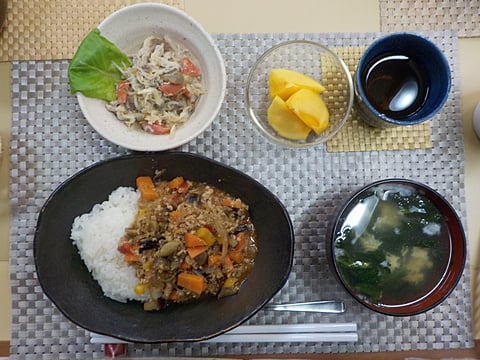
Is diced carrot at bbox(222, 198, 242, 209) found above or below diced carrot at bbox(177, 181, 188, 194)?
below

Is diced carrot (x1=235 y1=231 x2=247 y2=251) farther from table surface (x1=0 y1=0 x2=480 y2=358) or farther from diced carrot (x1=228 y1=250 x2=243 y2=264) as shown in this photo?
table surface (x1=0 y1=0 x2=480 y2=358)

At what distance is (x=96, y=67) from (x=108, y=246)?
0.58m

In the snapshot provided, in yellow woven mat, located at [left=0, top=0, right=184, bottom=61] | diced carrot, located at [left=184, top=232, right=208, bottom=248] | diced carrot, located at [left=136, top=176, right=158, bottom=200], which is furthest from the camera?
yellow woven mat, located at [left=0, top=0, right=184, bottom=61]

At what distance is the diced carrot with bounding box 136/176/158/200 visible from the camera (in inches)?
67.4

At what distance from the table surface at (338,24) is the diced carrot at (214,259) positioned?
0.81 metres

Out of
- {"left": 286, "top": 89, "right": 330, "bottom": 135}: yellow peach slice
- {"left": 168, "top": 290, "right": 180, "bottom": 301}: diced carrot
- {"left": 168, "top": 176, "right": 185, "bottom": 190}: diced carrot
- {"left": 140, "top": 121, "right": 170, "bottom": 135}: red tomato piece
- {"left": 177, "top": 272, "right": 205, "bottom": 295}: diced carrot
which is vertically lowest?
{"left": 168, "top": 290, "right": 180, "bottom": 301}: diced carrot

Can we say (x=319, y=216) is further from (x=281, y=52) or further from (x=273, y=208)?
(x=281, y=52)

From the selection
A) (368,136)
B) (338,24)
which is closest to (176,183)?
(368,136)

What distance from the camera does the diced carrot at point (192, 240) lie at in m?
1.60

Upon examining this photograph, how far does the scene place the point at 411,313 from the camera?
1655 mm

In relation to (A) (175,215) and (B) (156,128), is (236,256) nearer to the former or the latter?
(A) (175,215)

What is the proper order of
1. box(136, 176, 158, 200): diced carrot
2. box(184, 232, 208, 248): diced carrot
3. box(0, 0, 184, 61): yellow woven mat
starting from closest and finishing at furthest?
box(184, 232, 208, 248): diced carrot, box(136, 176, 158, 200): diced carrot, box(0, 0, 184, 61): yellow woven mat

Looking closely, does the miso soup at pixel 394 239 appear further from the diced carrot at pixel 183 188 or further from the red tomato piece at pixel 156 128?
the red tomato piece at pixel 156 128

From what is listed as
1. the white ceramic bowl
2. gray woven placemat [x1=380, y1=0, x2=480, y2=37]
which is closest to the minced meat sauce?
the white ceramic bowl
